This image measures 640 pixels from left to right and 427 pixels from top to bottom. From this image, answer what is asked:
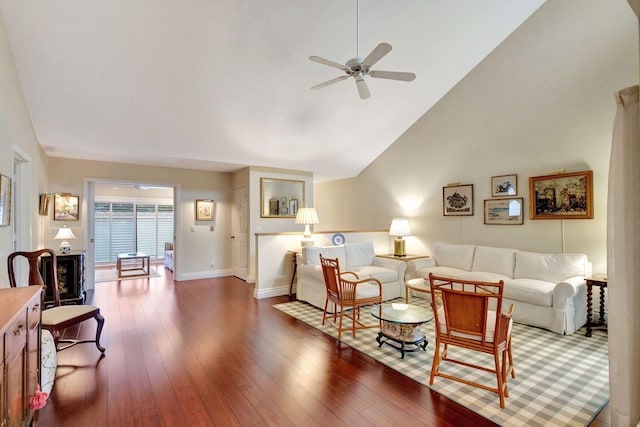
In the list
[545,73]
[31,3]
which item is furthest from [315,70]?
[545,73]

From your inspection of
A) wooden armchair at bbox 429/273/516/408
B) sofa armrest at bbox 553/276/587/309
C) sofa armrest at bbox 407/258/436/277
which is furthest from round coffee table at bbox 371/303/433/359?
sofa armrest at bbox 407/258/436/277

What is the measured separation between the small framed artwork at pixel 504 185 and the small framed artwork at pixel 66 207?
282 inches

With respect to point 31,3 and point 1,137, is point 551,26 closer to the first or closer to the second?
point 31,3

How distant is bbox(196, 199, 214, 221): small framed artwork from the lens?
673 cm

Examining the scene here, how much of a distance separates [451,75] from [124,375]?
5907mm

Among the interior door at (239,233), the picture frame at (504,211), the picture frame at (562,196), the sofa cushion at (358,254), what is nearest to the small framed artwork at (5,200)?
the interior door at (239,233)

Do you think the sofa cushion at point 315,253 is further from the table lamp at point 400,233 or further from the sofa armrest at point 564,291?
the sofa armrest at point 564,291

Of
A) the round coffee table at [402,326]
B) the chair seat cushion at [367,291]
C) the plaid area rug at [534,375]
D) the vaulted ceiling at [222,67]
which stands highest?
the vaulted ceiling at [222,67]

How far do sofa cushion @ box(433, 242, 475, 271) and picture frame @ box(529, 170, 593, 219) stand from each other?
1.06 meters

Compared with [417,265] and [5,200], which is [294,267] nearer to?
[417,265]

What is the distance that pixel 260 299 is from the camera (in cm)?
505

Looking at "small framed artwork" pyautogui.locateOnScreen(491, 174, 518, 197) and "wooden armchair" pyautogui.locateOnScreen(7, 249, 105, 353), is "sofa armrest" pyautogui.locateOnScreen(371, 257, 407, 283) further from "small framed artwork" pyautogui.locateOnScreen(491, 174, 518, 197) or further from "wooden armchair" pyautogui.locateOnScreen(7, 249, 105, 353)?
"wooden armchair" pyautogui.locateOnScreen(7, 249, 105, 353)

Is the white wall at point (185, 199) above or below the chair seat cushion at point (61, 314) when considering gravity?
above

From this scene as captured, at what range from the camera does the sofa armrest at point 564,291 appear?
3.44m
